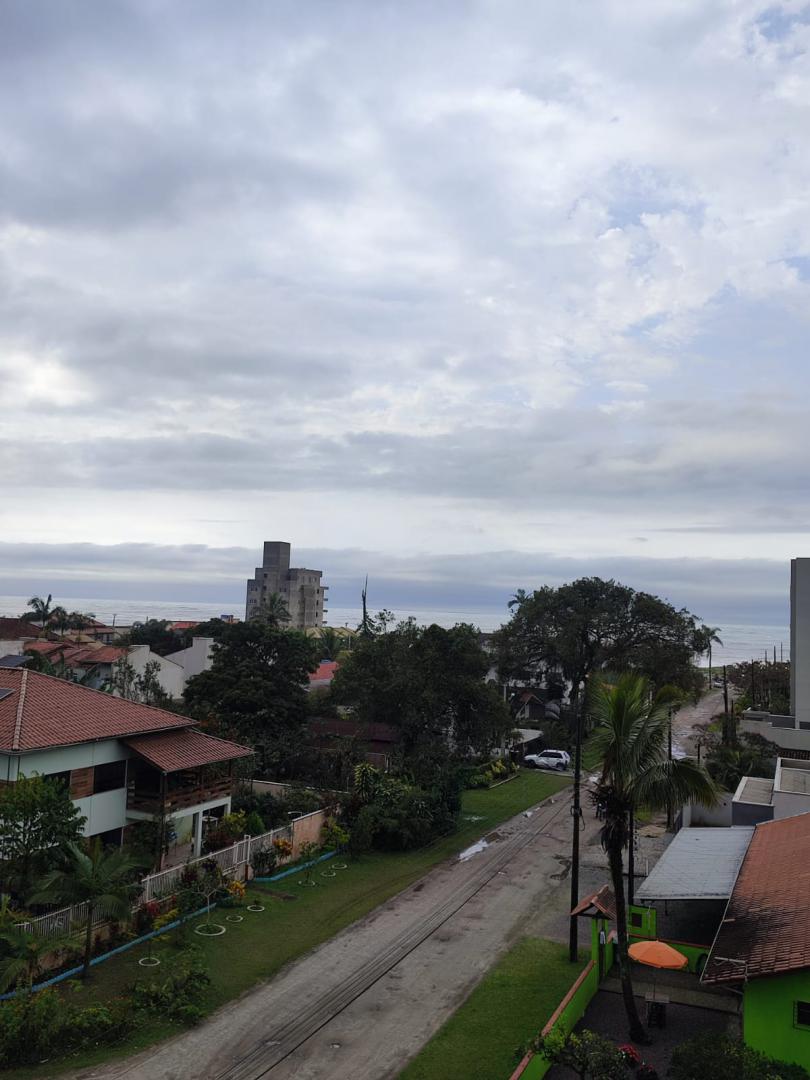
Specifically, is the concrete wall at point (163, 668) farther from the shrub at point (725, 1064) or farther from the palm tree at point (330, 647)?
the shrub at point (725, 1064)

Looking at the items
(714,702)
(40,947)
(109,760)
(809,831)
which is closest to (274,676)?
(109,760)

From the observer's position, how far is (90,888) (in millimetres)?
17422

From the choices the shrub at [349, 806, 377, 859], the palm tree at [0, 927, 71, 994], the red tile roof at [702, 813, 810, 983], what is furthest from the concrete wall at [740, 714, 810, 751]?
the palm tree at [0, 927, 71, 994]

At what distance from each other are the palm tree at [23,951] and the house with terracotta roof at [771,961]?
13223mm

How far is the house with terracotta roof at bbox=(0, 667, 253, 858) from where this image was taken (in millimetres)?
22031

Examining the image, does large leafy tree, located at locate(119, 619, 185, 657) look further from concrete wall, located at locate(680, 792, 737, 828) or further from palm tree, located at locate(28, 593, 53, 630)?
concrete wall, located at locate(680, 792, 737, 828)

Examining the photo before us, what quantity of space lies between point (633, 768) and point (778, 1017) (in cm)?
442

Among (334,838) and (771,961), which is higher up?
(771,961)

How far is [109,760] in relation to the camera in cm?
2406

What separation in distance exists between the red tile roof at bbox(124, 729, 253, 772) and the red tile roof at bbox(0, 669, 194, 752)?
1.43ft

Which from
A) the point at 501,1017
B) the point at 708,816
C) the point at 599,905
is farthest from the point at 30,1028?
the point at 708,816

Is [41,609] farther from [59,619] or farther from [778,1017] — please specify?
[778,1017]

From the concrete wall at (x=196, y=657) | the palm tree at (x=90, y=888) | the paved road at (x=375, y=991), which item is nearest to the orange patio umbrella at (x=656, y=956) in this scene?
the paved road at (x=375, y=991)

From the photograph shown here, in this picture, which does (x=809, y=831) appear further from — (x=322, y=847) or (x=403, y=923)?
(x=322, y=847)
